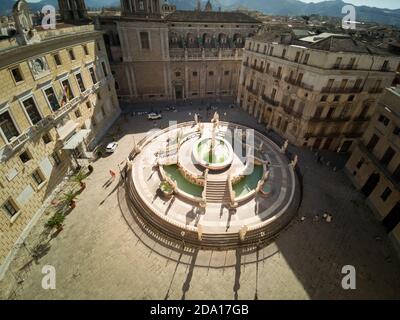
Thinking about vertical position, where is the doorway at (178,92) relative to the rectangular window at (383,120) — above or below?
below

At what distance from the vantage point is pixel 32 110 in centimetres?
2233

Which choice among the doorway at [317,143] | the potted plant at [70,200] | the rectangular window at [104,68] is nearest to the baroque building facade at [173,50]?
the rectangular window at [104,68]


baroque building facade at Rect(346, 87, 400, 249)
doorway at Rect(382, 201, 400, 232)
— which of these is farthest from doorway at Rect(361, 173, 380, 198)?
doorway at Rect(382, 201, 400, 232)

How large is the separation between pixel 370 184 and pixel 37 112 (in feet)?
132

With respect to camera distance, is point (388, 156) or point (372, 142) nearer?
point (388, 156)

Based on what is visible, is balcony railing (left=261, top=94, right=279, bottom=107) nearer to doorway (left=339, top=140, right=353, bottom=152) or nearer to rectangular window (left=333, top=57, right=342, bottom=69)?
rectangular window (left=333, top=57, right=342, bottom=69)

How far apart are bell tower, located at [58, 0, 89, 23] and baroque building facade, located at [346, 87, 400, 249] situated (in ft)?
167

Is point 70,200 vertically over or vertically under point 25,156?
under

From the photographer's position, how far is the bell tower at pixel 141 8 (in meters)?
41.0

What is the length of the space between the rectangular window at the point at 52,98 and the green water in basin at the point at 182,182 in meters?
15.4

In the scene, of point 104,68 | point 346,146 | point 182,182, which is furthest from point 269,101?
point 104,68

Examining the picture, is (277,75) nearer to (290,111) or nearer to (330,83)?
(290,111)

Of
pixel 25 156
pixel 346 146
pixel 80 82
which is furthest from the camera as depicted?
pixel 346 146

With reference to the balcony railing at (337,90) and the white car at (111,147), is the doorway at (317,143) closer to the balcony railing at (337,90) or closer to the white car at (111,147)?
the balcony railing at (337,90)
